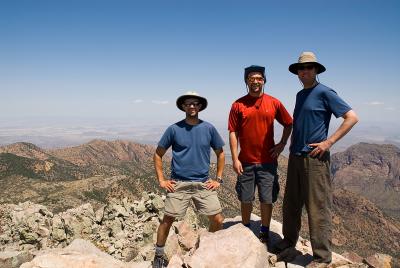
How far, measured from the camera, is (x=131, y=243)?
65.9ft

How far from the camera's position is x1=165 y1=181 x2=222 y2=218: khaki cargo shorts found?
32.8 ft

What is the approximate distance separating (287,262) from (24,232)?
20.5m

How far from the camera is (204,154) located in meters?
10.0

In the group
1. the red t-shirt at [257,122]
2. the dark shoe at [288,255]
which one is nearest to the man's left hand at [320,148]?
the red t-shirt at [257,122]

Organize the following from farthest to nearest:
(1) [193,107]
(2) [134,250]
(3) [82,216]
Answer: (3) [82,216] → (2) [134,250] → (1) [193,107]

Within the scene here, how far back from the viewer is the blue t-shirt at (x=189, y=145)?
32.5ft

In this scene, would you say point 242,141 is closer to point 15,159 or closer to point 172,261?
point 172,261

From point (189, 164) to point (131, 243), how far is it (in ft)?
39.9

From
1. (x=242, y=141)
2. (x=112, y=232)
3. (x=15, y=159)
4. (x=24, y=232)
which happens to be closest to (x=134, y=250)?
(x=112, y=232)

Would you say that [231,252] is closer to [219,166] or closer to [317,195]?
[317,195]

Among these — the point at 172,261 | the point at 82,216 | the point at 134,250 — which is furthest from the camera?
the point at 82,216

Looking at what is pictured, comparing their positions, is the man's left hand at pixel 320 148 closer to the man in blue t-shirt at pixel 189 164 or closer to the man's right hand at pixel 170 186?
the man in blue t-shirt at pixel 189 164

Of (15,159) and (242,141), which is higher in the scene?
(242,141)

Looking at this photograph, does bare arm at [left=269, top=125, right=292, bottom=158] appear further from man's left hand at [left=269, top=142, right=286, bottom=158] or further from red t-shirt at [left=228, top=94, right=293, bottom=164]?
red t-shirt at [left=228, top=94, right=293, bottom=164]
